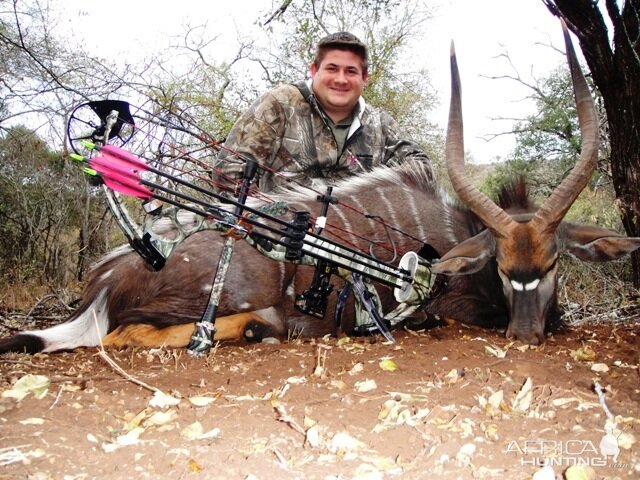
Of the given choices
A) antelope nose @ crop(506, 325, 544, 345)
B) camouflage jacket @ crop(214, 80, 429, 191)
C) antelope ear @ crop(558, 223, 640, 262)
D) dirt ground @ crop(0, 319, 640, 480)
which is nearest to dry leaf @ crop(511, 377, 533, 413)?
dirt ground @ crop(0, 319, 640, 480)

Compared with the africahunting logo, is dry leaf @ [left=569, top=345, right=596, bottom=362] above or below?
below

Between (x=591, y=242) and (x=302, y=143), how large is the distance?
5.93 feet

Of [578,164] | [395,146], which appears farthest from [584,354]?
[395,146]

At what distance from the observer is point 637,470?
1221 millimetres

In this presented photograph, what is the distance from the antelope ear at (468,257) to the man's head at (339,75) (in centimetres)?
136

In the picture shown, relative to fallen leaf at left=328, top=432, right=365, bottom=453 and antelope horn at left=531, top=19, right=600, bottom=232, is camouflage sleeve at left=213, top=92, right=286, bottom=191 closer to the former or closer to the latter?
antelope horn at left=531, top=19, right=600, bottom=232

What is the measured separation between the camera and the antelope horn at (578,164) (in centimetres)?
256

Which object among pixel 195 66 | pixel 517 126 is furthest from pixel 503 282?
pixel 517 126

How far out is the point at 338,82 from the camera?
3588mm

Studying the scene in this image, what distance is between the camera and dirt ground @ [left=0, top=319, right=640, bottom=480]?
122cm

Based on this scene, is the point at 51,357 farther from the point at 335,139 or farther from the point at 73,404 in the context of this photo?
the point at 335,139

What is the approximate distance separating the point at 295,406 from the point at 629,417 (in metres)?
0.88

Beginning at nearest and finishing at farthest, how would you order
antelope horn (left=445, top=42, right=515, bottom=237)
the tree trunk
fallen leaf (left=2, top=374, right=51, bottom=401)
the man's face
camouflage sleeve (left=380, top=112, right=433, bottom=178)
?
fallen leaf (left=2, top=374, right=51, bottom=401) → antelope horn (left=445, top=42, right=515, bottom=237) → the tree trunk → the man's face → camouflage sleeve (left=380, top=112, right=433, bottom=178)

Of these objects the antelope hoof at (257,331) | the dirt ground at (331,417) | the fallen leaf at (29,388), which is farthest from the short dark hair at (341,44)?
the fallen leaf at (29,388)
